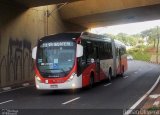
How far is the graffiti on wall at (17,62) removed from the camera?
1065 inches

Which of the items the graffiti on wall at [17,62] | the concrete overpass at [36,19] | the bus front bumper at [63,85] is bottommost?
the bus front bumper at [63,85]

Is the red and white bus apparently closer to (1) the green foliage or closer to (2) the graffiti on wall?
(2) the graffiti on wall

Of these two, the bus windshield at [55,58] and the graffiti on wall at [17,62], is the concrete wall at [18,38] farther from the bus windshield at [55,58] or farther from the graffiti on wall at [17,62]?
the bus windshield at [55,58]

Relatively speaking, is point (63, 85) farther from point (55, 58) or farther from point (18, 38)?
point (18, 38)

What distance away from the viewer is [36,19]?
32062 mm

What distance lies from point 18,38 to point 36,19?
3540 millimetres

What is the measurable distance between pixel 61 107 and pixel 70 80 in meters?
5.04

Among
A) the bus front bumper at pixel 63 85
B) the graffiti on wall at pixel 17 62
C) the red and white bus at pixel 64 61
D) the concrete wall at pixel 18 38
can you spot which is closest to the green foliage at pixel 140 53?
the concrete wall at pixel 18 38

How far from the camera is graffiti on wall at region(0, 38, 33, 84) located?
27047mm

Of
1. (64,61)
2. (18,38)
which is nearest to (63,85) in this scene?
(64,61)

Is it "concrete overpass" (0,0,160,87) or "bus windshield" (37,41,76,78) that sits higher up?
"concrete overpass" (0,0,160,87)

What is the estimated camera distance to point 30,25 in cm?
3086

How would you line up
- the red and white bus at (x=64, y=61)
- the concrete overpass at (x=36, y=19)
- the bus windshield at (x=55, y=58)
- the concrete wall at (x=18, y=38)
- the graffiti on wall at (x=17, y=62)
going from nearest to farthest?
the red and white bus at (x=64, y=61) < the bus windshield at (x=55, y=58) < the concrete wall at (x=18, y=38) < the graffiti on wall at (x=17, y=62) < the concrete overpass at (x=36, y=19)

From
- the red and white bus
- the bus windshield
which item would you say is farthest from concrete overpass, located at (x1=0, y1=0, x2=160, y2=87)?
the bus windshield
